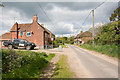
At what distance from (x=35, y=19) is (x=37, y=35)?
466 centimetres

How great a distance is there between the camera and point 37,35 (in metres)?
25.1

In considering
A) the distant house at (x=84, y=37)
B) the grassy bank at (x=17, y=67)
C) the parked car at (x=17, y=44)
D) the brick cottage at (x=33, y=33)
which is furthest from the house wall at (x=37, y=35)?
the distant house at (x=84, y=37)

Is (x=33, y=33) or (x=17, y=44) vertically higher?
(x=33, y=33)

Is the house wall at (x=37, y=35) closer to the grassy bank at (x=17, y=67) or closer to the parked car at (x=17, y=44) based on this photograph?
the parked car at (x=17, y=44)

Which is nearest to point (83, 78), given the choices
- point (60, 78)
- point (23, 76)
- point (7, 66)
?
point (60, 78)

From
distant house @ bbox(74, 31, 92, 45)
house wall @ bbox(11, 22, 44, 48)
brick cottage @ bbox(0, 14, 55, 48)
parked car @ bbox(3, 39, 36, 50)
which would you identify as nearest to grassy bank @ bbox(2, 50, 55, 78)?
parked car @ bbox(3, 39, 36, 50)

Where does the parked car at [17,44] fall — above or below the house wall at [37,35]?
below

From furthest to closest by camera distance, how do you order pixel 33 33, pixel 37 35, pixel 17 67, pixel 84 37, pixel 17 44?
pixel 84 37 → pixel 33 33 → pixel 37 35 → pixel 17 44 → pixel 17 67

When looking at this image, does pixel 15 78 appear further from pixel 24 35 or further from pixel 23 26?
pixel 23 26

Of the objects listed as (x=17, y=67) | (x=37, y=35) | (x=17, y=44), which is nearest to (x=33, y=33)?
(x=37, y=35)

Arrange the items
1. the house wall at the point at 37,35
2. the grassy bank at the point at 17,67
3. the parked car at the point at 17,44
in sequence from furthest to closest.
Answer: the house wall at the point at 37,35
the parked car at the point at 17,44
the grassy bank at the point at 17,67

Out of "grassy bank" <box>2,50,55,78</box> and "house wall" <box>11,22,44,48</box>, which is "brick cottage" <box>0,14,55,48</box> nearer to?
"house wall" <box>11,22,44,48</box>

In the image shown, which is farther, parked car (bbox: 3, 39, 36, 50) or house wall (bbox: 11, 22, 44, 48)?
house wall (bbox: 11, 22, 44, 48)

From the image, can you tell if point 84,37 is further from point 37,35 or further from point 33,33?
point 33,33
